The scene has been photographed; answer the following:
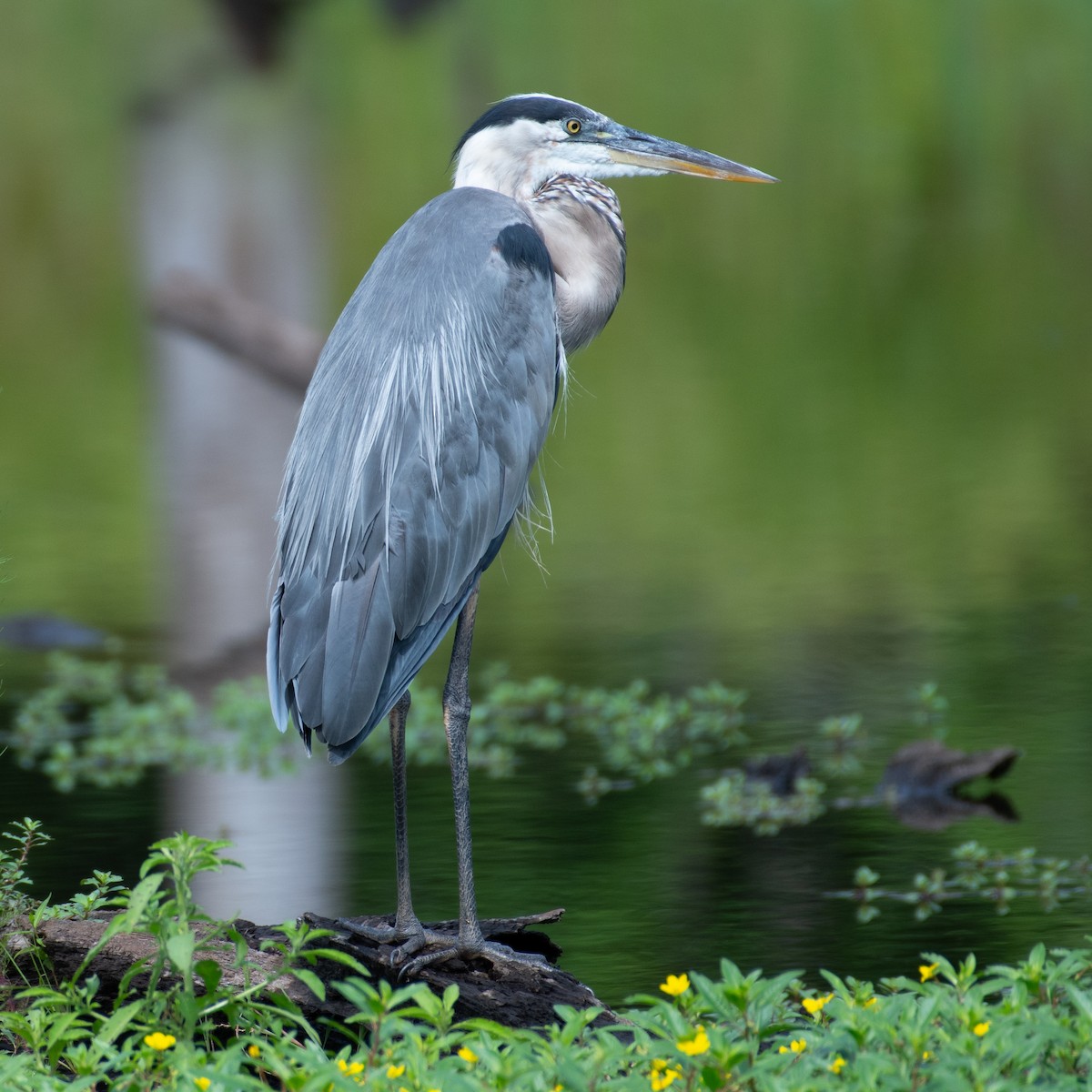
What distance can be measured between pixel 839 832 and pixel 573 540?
188 inches

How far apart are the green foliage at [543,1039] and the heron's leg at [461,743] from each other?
0.45 m

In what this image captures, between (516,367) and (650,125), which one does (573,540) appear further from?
(650,125)

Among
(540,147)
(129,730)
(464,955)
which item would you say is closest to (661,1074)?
(464,955)

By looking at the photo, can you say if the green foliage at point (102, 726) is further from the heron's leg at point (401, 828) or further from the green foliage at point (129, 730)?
the heron's leg at point (401, 828)

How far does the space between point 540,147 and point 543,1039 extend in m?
2.26

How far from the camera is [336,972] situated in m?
4.13

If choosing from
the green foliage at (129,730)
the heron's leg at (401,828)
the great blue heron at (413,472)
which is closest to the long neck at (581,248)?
the great blue heron at (413,472)

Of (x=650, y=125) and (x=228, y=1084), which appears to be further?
(x=650, y=125)

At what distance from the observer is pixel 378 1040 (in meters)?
3.35

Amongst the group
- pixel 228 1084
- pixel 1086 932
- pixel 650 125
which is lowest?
pixel 228 1084

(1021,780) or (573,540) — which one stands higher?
(573,540)

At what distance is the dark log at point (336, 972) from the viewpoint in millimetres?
4012

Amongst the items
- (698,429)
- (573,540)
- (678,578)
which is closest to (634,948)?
(678,578)

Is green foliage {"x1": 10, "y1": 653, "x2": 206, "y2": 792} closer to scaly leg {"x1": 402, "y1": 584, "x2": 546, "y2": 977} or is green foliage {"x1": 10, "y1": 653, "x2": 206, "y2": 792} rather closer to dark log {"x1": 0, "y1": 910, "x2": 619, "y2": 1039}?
scaly leg {"x1": 402, "y1": 584, "x2": 546, "y2": 977}
